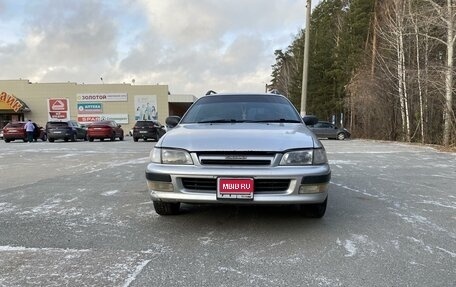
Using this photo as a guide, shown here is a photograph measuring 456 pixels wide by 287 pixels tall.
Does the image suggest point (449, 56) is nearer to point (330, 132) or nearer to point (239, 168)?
point (330, 132)

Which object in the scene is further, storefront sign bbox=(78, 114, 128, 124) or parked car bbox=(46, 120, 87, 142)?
storefront sign bbox=(78, 114, 128, 124)

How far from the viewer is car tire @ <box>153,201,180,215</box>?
5.46m

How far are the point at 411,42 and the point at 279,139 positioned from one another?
25.9 meters

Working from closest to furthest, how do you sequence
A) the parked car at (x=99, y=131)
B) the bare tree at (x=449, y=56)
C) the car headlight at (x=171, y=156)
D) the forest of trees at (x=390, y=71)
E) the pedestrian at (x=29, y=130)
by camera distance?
the car headlight at (x=171, y=156) < the bare tree at (x=449, y=56) < the forest of trees at (x=390, y=71) < the pedestrian at (x=29, y=130) < the parked car at (x=99, y=131)

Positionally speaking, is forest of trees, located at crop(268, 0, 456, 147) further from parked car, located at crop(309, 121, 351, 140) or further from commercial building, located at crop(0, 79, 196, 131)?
Answer: commercial building, located at crop(0, 79, 196, 131)

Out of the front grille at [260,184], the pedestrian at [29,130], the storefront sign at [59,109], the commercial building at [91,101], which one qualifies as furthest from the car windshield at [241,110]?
the storefront sign at [59,109]

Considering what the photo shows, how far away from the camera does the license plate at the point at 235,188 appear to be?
4.50 meters

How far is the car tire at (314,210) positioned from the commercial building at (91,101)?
45884mm

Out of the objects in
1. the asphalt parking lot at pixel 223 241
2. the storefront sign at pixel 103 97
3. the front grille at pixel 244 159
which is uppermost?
the storefront sign at pixel 103 97

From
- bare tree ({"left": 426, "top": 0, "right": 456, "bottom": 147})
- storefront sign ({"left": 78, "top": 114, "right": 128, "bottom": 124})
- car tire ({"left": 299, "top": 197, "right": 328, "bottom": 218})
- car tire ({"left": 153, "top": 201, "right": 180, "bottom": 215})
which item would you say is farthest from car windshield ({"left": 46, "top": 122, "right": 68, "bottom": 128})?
car tire ({"left": 299, "top": 197, "right": 328, "bottom": 218})

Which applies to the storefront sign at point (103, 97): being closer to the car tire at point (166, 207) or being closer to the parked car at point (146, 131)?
the parked car at point (146, 131)

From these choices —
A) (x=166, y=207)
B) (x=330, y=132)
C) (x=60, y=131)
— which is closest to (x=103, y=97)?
(x=60, y=131)

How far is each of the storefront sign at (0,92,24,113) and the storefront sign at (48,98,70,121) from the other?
3520 mm

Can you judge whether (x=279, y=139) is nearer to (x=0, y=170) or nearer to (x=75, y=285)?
(x=75, y=285)
